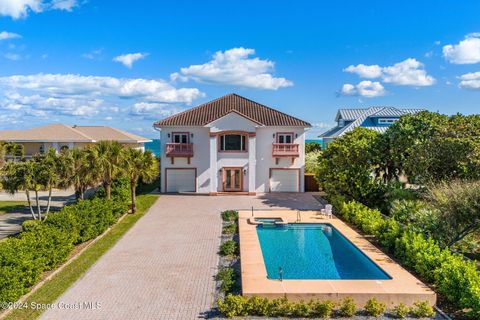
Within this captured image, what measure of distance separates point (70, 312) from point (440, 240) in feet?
49.9

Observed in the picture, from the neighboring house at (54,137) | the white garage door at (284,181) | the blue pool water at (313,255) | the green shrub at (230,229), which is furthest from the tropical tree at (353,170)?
the neighboring house at (54,137)

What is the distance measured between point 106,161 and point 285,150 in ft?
53.5

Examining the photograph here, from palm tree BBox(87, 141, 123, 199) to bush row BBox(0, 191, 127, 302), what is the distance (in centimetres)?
217

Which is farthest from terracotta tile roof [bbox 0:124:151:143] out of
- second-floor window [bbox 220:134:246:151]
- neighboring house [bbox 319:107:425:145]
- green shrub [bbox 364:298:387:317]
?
green shrub [bbox 364:298:387:317]

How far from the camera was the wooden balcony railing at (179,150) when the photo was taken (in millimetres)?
33344

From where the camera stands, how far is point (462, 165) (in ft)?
72.9

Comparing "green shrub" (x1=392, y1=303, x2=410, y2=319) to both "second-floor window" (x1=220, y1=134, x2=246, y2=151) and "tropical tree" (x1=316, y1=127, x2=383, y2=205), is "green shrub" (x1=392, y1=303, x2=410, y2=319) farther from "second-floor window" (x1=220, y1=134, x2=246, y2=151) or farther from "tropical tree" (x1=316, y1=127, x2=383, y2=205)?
"second-floor window" (x1=220, y1=134, x2=246, y2=151)

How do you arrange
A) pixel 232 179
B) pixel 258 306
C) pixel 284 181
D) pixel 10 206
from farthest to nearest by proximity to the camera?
pixel 284 181 < pixel 232 179 < pixel 10 206 < pixel 258 306

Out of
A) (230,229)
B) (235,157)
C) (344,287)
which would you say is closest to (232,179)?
(235,157)

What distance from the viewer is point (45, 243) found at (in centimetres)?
1428

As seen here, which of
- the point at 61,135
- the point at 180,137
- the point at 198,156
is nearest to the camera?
the point at 198,156

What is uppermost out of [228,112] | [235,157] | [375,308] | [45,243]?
[228,112]

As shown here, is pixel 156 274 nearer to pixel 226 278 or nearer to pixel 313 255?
pixel 226 278

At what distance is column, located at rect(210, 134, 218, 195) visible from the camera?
33031 millimetres
